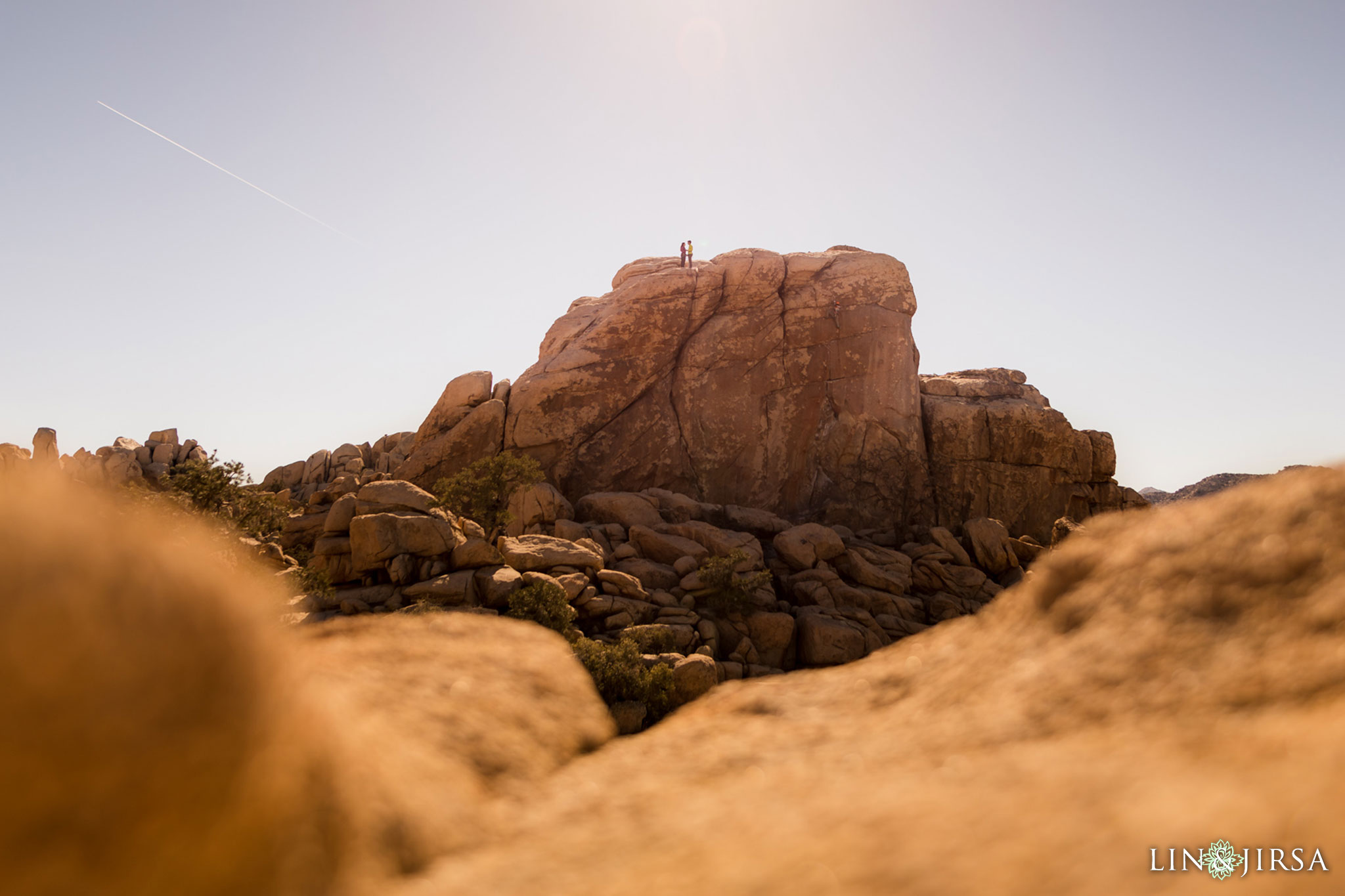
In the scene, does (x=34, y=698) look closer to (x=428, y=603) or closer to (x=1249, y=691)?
(x=1249, y=691)

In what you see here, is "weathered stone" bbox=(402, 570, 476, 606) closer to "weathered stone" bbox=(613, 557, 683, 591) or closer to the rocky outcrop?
"weathered stone" bbox=(613, 557, 683, 591)

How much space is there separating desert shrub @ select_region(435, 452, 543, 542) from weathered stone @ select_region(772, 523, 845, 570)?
12.3 m

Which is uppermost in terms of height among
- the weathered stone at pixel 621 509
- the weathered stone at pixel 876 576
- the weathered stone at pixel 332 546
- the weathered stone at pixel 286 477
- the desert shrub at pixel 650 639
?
the weathered stone at pixel 286 477

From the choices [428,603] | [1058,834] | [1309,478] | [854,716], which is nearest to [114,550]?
[1058,834]

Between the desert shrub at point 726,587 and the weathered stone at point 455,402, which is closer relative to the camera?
the desert shrub at point 726,587

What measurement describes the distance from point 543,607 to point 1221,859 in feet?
72.7

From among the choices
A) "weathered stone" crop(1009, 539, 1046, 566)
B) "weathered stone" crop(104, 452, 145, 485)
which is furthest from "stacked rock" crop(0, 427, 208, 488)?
"weathered stone" crop(1009, 539, 1046, 566)

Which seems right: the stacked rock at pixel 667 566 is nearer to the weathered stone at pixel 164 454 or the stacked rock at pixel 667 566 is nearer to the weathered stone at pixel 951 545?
the weathered stone at pixel 951 545

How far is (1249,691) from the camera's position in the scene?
6.05ft

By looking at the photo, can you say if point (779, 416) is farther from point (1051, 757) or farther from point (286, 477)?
point (1051, 757)

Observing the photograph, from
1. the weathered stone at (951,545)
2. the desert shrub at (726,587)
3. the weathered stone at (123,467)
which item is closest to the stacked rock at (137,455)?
the weathered stone at (123,467)

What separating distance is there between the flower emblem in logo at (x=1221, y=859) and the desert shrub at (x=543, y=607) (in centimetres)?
2125

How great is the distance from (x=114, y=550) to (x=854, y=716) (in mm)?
2601

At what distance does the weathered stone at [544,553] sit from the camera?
26297mm
